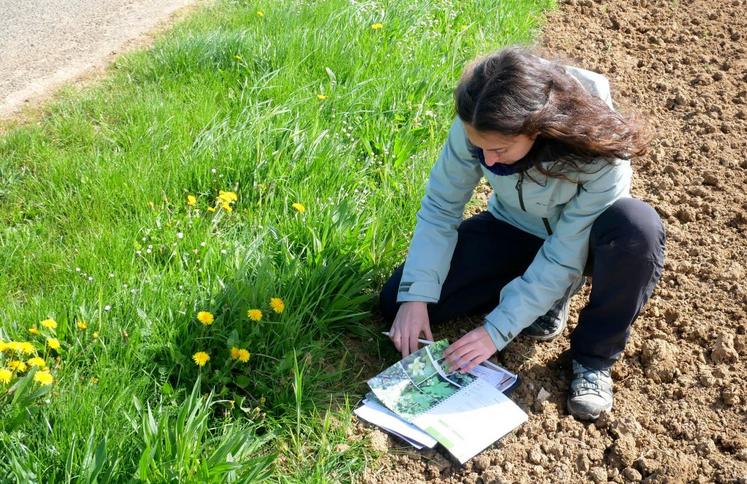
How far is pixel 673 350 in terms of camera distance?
9.86 ft

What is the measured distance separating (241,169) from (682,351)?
1753 millimetres

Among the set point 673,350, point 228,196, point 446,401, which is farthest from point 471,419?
point 228,196

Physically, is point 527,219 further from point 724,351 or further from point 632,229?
point 724,351

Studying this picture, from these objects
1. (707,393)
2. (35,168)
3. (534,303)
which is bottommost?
(707,393)

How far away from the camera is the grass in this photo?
225 centimetres

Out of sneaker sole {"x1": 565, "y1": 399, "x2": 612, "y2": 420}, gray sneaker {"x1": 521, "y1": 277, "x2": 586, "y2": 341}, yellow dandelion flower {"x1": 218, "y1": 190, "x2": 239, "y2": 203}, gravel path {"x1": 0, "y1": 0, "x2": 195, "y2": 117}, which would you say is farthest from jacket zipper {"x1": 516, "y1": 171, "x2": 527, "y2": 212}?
gravel path {"x1": 0, "y1": 0, "x2": 195, "y2": 117}

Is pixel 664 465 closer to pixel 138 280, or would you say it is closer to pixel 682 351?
pixel 682 351

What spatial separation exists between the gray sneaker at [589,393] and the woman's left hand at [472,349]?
309mm

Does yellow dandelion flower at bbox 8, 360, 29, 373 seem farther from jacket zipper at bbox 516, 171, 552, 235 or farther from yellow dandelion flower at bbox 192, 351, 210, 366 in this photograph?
jacket zipper at bbox 516, 171, 552, 235

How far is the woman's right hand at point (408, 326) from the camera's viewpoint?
280cm

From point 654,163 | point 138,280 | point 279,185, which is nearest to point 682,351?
point 654,163

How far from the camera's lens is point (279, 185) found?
10.9 ft

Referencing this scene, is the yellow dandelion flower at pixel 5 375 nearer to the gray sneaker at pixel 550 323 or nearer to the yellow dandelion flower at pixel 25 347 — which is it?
the yellow dandelion flower at pixel 25 347

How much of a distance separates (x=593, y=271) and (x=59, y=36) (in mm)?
3228
